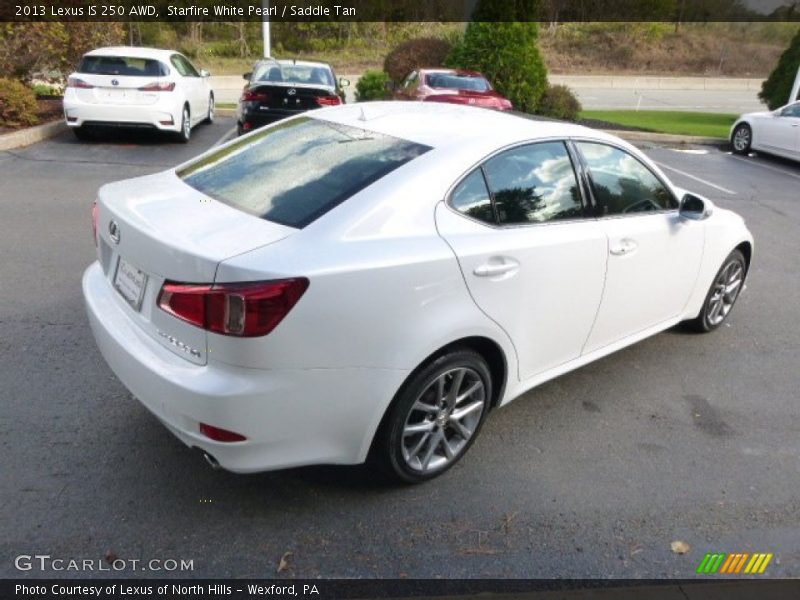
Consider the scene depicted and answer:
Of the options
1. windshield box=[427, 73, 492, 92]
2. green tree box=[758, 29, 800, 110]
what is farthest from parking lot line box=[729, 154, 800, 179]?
green tree box=[758, 29, 800, 110]

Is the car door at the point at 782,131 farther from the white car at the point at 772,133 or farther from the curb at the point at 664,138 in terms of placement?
the curb at the point at 664,138

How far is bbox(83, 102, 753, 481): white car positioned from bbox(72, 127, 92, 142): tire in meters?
8.68

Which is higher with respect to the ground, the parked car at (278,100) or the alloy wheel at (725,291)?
the parked car at (278,100)

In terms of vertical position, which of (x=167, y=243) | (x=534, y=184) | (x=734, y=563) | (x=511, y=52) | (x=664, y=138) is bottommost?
(x=734, y=563)

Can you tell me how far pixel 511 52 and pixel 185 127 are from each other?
8574mm

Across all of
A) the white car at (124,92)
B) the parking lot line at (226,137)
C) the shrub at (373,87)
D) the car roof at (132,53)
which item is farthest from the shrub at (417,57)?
the white car at (124,92)

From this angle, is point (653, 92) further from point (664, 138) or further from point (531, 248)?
point (531, 248)

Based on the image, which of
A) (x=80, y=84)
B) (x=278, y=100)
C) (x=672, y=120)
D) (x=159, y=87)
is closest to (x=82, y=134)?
(x=80, y=84)

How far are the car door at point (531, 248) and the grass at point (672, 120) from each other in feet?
46.6

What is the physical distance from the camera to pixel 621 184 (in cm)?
370

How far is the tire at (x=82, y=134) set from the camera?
35.8ft

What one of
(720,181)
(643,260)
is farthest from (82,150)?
(720,181)

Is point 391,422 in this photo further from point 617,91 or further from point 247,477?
point 617,91

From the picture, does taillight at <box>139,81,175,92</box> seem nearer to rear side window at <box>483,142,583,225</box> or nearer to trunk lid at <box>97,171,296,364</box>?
trunk lid at <box>97,171,296,364</box>
